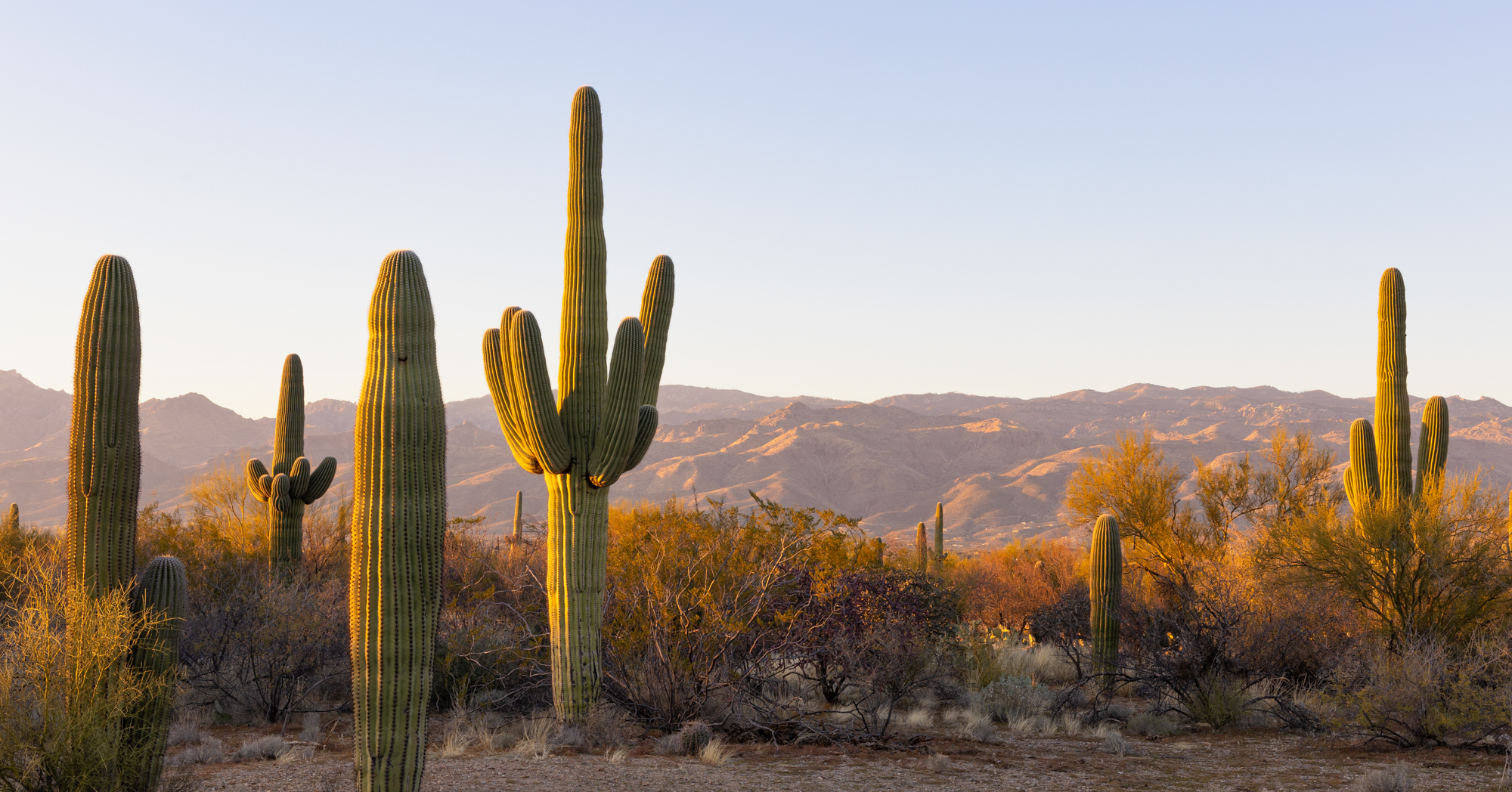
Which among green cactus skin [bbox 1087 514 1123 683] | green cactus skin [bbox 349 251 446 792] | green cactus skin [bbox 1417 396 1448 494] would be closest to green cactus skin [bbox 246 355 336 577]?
green cactus skin [bbox 349 251 446 792]

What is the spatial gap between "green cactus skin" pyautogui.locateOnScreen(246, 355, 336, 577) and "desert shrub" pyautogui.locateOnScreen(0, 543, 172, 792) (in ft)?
29.7

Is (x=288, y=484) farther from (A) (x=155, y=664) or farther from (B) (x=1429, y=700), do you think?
(B) (x=1429, y=700)

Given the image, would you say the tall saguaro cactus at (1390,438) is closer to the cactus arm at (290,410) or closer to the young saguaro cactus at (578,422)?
the young saguaro cactus at (578,422)

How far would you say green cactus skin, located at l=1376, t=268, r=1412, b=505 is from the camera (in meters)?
15.6

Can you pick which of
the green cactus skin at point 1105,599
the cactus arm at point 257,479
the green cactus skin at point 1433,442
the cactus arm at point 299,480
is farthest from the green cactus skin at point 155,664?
the green cactus skin at point 1433,442

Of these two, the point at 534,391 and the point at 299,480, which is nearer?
the point at 534,391

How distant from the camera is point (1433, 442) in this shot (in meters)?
17.5

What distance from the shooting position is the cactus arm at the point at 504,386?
10.2 metres

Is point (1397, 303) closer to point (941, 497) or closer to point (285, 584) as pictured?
point (285, 584)

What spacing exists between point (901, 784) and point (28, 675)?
647 centimetres

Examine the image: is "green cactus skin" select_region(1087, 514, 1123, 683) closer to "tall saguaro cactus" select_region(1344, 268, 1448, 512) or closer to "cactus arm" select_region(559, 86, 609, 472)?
"tall saguaro cactus" select_region(1344, 268, 1448, 512)

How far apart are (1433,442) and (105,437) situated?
19.1 metres

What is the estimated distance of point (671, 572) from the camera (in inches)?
449

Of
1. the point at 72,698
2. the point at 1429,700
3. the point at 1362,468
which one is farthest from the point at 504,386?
the point at 1362,468
